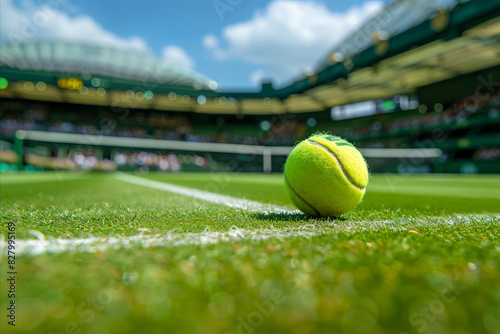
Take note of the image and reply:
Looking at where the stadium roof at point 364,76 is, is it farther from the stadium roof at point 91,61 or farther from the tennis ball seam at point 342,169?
the tennis ball seam at point 342,169

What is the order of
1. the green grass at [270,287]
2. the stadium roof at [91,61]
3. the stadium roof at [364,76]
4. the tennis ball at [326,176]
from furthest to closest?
1. the stadium roof at [91,61]
2. the stadium roof at [364,76]
3. the tennis ball at [326,176]
4. the green grass at [270,287]

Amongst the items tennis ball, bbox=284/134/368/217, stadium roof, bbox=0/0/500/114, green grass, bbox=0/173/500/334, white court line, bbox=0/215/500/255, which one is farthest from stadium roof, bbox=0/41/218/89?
green grass, bbox=0/173/500/334

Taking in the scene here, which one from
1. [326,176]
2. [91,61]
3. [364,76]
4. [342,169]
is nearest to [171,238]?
[326,176]

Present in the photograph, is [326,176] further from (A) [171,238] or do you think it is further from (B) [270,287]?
(B) [270,287]

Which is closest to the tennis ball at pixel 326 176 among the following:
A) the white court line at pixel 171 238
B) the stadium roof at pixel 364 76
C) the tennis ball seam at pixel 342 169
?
the tennis ball seam at pixel 342 169

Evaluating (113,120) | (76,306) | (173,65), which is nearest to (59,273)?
(76,306)
